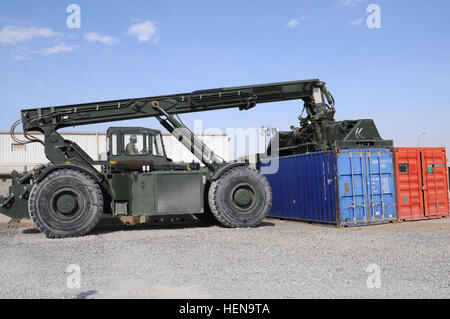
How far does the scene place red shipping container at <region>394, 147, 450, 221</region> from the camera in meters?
14.2

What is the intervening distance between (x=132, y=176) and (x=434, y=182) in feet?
35.0

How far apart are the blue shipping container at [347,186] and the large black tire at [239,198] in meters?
2.24

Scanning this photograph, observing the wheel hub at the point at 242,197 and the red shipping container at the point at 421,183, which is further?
the red shipping container at the point at 421,183

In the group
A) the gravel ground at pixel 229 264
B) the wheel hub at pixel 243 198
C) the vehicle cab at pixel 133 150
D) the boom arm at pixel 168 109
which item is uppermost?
the boom arm at pixel 168 109

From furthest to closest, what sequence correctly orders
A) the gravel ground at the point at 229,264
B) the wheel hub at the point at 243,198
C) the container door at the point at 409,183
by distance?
the container door at the point at 409,183
the wheel hub at the point at 243,198
the gravel ground at the point at 229,264

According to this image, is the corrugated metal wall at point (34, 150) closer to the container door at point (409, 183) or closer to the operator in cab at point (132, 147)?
the operator in cab at point (132, 147)

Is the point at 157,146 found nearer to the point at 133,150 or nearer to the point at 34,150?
the point at 133,150

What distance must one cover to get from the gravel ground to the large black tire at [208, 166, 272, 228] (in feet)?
2.41

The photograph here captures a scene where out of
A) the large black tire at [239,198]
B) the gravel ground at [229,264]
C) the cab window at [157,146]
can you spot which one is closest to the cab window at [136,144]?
the cab window at [157,146]

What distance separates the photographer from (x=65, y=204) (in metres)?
11.3

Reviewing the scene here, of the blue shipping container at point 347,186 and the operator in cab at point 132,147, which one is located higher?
the operator in cab at point 132,147

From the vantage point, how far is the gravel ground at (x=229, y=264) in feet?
18.6

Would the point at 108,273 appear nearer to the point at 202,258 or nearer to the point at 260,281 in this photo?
the point at 202,258

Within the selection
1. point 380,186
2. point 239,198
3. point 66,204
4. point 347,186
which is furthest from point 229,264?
point 380,186
